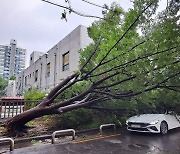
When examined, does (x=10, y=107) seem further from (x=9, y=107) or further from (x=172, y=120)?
(x=172, y=120)

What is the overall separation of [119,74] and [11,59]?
73.0 meters

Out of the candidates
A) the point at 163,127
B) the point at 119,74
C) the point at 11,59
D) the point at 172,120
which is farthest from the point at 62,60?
the point at 11,59

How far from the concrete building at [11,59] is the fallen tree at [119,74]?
66.5m

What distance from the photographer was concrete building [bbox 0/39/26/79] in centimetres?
6800

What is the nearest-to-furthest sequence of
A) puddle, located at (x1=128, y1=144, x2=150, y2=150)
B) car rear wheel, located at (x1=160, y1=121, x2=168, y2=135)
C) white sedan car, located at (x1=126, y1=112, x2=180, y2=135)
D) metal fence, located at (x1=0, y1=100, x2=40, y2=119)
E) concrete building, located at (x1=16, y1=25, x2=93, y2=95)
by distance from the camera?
puddle, located at (x1=128, y1=144, x2=150, y2=150)
white sedan car, located at (x1=126, y1=112, x2=180, y2=135)
car rear wheel, located at (x1=160, y1=121, x2=168, y2=135)
metal fence, located at (x1=0, y1=100, x2=40, y2=119)
concrete building, located at (x1=16, y1=25, x2=93, y2=95)

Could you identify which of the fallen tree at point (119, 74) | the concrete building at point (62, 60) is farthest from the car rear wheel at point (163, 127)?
the concrete building at point (62, 60)

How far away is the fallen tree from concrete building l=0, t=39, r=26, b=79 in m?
66.5

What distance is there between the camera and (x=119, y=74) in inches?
311

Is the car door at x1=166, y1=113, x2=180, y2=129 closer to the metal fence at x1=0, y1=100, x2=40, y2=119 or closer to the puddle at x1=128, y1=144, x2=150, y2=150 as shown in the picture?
the puddle at x1=128, y1=144, x2=150, y2=150

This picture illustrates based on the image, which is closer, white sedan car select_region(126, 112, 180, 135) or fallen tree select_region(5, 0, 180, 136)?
fallen tree select_region(5, 0, 180, 136)

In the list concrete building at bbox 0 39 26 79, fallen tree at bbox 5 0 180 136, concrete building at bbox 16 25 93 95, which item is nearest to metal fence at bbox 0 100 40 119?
fallen tree at bbox 5 0 180 136

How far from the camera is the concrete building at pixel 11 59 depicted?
68000 mm

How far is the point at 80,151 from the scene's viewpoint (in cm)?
559

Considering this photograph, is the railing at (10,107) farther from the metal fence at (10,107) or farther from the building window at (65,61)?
the building window at (65,61)
